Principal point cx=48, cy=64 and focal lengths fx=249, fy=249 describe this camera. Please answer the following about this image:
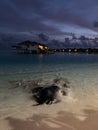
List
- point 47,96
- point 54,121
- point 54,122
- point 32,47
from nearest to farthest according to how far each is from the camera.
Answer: point 54,122, point 54,121, point 47,96, point 32,47

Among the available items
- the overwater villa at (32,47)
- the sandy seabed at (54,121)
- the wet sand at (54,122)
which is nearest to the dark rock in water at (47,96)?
the sandy seabed at (54,121)

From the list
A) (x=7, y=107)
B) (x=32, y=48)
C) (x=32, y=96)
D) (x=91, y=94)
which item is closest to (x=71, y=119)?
(x=7, y=107)

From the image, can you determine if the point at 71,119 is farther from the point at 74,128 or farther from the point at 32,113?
the point at 32,113

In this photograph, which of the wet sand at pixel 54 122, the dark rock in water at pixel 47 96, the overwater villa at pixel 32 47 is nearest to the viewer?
the wet sand at pixel 54 122

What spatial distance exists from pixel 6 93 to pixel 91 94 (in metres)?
5.48

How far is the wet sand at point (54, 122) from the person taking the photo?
848 cm

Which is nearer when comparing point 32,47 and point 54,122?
point 54,122

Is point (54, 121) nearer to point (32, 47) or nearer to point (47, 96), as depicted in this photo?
point (47, 96)

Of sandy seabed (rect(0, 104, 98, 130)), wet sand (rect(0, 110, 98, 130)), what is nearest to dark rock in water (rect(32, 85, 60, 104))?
sandy seabed (rect(0, 104, 98, 130))

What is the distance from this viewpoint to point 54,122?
916cm

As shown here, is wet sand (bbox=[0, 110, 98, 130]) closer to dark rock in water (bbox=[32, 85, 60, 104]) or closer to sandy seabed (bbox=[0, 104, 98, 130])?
sandy seabed (bbox=[0, 104, 98, 130])

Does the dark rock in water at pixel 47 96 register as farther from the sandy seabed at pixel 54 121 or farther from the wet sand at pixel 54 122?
the wet sand at pixel 54 122

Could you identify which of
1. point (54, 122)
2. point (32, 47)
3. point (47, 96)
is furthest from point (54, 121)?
point (32, 47)

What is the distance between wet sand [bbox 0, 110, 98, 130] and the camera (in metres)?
8.48
